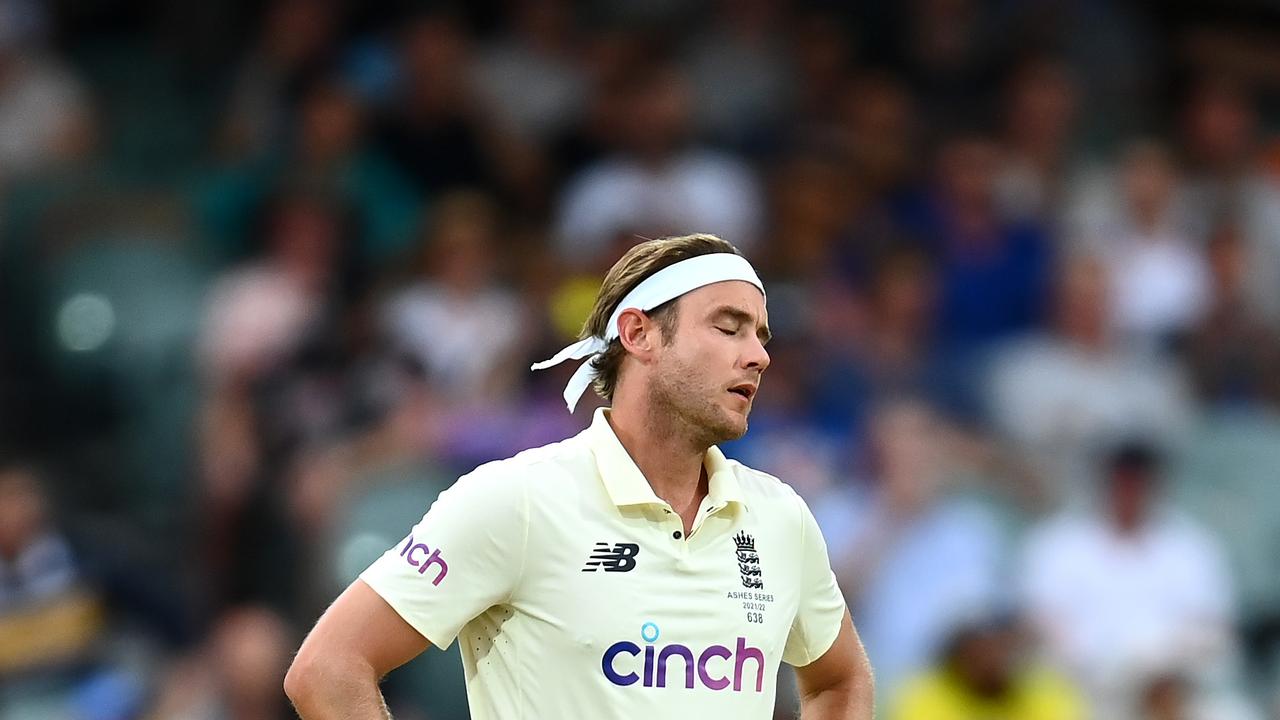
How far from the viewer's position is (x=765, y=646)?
428cm

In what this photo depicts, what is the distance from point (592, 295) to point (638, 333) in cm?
535

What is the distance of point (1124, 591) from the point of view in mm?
8969

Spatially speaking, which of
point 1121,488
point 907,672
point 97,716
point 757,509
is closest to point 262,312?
point 97,716

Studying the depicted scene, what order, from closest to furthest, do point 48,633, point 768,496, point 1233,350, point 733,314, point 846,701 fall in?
point 733,314 → point 768,496 → point 846,701 → point 48,633 → point 1233,350

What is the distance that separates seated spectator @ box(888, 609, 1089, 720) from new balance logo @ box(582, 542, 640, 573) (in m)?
4.20

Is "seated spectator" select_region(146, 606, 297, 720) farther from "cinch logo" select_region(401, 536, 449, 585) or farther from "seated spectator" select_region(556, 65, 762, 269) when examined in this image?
"cinch logo" select_region(401, 536, 449, 585)

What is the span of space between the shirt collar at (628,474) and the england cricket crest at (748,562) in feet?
0.28

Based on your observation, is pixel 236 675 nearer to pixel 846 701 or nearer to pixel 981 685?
pixel 981 685

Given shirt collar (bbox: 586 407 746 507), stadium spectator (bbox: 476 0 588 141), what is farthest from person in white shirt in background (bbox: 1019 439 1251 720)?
shirt collar (bbox: 586 407 746 507)

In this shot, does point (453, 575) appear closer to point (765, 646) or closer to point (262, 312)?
point (765, 646)

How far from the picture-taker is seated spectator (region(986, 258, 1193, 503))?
9.74 m

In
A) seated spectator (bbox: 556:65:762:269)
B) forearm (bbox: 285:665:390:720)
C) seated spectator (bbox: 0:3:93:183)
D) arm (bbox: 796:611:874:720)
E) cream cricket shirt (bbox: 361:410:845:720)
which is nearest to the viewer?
forearm (bbox: 285:665:390:720)

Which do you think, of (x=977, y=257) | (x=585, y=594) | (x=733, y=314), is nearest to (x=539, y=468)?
(x=585, y=594)

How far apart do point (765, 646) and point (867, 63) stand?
25.5 ft
